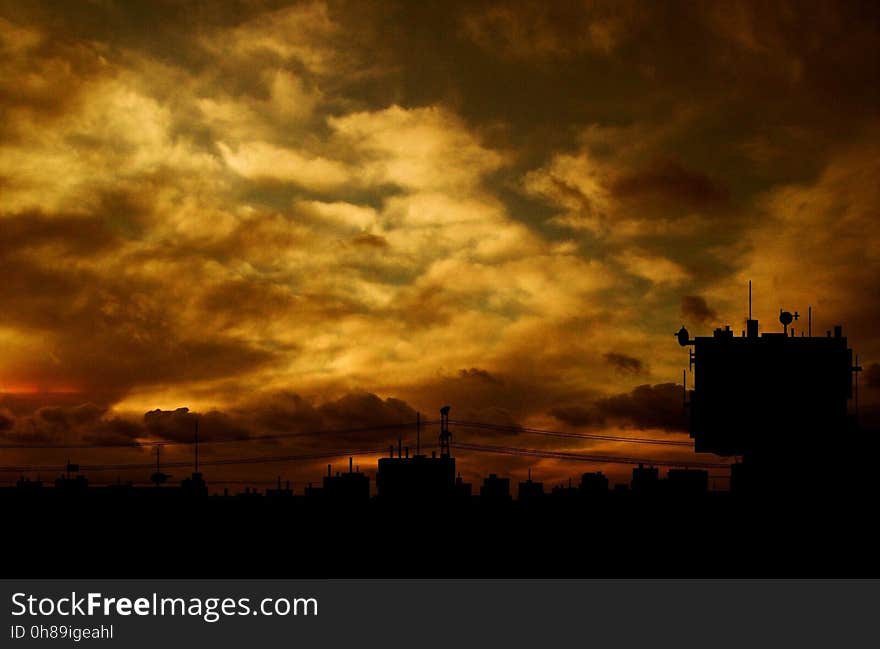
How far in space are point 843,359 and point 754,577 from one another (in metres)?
74.2

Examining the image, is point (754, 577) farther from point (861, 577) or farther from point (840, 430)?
point (840, 430)

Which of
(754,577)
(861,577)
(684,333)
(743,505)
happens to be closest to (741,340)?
(684,333)

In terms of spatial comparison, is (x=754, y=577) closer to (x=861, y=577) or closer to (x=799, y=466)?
(x=861, y=577)

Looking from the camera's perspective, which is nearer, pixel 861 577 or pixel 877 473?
pixel 877 473

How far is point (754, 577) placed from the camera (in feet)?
623

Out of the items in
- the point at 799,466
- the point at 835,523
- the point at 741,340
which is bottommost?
the point at 835,523

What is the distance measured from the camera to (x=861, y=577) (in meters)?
168

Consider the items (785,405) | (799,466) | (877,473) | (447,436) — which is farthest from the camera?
(447,436)

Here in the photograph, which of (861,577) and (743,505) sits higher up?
(743,505)

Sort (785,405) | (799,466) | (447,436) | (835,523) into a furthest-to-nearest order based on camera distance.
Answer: (447,436) → (835,523) → (799,466) → (785,405)

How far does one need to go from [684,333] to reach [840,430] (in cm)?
2683

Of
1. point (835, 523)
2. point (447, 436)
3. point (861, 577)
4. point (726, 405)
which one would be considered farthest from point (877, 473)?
point (447, 436)

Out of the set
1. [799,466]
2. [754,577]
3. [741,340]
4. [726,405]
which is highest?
[741,340]

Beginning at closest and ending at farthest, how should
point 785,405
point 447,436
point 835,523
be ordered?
point 785,405 < point 835,523 < point 447,436
